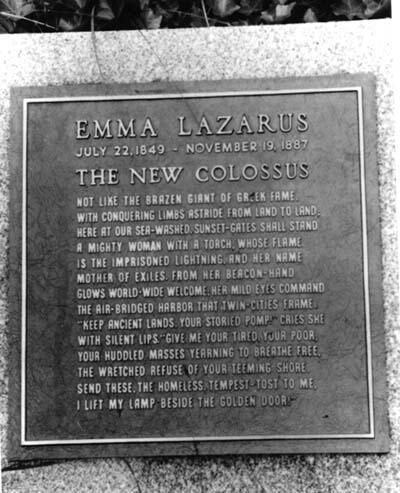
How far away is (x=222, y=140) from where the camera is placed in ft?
12.9

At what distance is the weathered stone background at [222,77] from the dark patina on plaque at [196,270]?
75 millimetres

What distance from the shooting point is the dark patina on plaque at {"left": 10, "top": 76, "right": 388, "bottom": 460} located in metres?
3.78

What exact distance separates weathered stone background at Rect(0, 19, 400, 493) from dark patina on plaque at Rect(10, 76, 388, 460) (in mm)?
75

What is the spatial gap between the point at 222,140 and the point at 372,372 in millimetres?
1399

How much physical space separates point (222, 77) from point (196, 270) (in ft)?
3.38

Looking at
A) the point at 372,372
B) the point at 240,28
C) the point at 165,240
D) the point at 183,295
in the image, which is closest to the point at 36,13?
the point at 240,28

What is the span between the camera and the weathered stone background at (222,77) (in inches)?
149

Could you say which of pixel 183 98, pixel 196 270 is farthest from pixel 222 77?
pixel 196 270

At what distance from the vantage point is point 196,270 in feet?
12.7

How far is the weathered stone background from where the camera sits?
149 inches

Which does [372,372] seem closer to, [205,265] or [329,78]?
[205,265]

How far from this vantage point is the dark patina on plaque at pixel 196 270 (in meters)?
3.78

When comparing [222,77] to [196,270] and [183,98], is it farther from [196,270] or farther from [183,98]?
[196,270]

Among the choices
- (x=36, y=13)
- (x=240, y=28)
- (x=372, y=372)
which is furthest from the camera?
(x=36, y=13)
